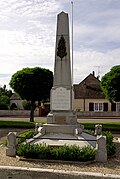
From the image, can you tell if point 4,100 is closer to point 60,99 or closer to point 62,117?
Answer: point 60,99

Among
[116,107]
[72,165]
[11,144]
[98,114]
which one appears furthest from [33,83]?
[116,107]

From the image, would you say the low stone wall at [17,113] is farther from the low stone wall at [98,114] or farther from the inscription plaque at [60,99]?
the inscription plaque at [60,99]

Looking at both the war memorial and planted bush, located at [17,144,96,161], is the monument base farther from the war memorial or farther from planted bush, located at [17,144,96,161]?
planted bush, located at [17,144,96,161]

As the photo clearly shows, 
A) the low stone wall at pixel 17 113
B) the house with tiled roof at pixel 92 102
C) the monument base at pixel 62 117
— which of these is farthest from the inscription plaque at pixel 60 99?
the house with tiled roof at pixel 92 102

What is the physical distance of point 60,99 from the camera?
12906mm

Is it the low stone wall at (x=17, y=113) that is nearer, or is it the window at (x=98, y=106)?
the low stone wall at (x=17, y=113)

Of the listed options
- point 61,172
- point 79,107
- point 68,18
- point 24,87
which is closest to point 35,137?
point 61,172

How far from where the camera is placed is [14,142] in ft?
34.9

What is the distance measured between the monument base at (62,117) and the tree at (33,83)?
13541 mm

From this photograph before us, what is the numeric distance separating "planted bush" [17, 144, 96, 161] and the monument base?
98.0 inches

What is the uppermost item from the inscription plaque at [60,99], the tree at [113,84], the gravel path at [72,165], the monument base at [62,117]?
the tree at [113,84]

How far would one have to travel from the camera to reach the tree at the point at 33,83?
86.0 ft

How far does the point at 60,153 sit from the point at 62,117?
9.83 feet

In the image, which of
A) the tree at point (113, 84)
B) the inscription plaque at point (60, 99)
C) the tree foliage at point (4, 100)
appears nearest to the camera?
the inscription plaque at point (60, 99)
